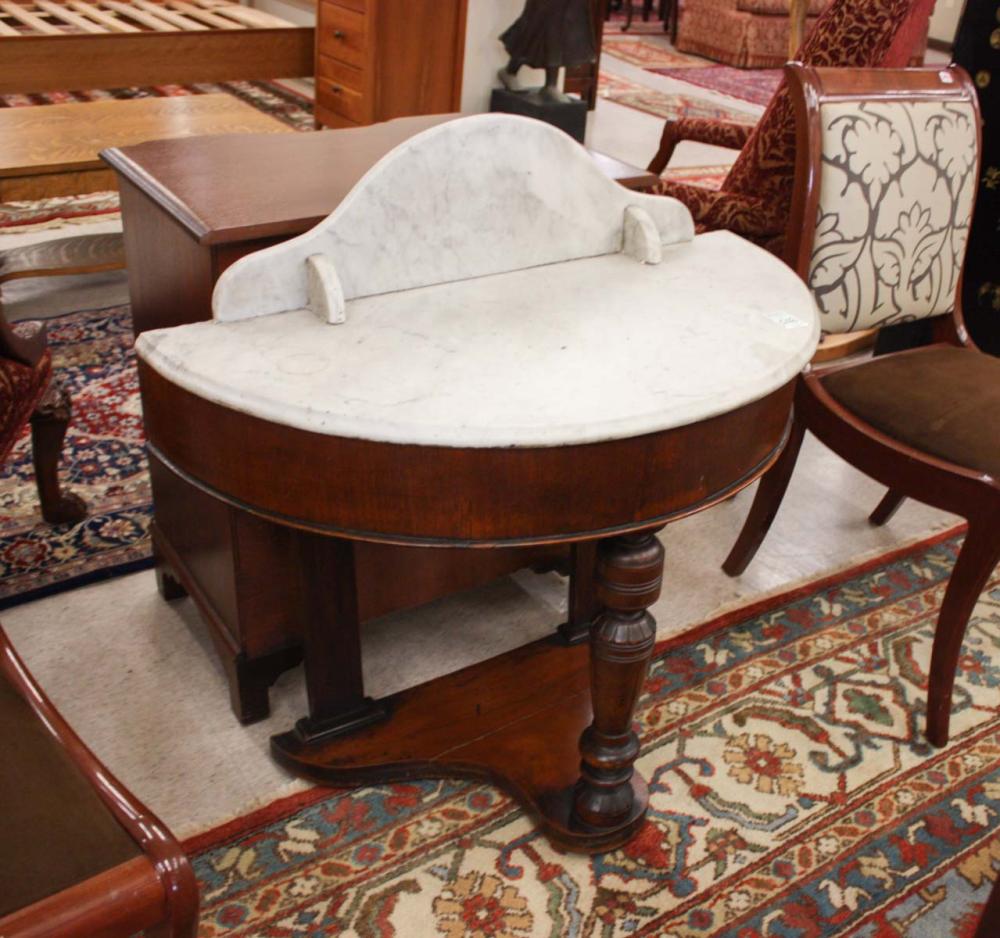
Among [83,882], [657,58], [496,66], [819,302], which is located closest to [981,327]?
[819,302]

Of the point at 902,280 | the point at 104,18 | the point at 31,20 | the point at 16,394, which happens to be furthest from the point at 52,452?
the point at 104,18

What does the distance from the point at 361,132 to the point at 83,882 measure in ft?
4.63

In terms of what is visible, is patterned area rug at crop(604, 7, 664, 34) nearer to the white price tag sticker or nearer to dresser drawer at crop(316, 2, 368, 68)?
dresser drawer at crop(316, 2, 368, 68)

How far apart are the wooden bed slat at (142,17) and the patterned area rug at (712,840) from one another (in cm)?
421

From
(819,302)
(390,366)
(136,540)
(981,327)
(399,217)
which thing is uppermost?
(399,217)

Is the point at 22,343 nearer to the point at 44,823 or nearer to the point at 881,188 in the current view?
the point at 44,823

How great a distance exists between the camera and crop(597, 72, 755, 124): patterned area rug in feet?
22.5

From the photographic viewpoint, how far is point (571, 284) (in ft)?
4.93

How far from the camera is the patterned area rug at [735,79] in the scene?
768 centimetres

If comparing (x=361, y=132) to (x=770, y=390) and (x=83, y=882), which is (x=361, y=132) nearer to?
(x=770, y=390)

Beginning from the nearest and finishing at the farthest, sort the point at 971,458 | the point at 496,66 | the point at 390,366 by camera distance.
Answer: the point at 390,366 → the point at 971,458 → the point at 496,66

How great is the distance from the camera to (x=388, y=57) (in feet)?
15.9

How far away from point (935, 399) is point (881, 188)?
0.43 metres

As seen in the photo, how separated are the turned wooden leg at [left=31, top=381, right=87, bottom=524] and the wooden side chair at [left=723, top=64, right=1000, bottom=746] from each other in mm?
1601
